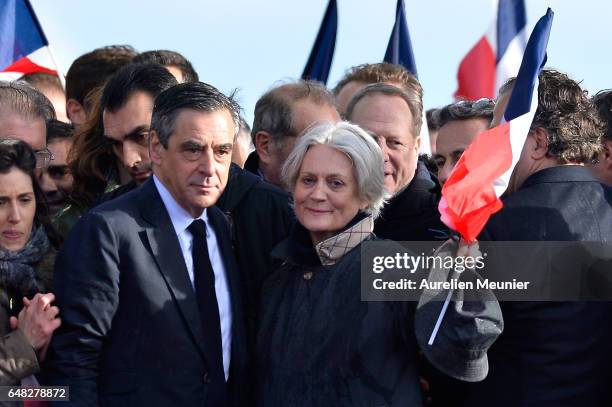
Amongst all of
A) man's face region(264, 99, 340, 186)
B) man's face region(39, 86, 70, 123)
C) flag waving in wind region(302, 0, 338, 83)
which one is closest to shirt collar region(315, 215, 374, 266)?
Answer: man's face region(264, 99, 340, 186)

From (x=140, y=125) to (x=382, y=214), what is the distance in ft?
4.37

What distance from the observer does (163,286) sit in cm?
473

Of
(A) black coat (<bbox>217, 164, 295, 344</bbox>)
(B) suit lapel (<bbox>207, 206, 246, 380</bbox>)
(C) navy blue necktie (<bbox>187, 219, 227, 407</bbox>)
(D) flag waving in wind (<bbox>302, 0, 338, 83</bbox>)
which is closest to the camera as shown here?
(C) navy blue necktie (<bbox>187, 219, 227, 407</bbox>)

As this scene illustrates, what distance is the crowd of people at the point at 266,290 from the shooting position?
4.58 metres

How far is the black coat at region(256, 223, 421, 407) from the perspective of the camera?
4.52m

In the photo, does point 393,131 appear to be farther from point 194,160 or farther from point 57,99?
point 57,99

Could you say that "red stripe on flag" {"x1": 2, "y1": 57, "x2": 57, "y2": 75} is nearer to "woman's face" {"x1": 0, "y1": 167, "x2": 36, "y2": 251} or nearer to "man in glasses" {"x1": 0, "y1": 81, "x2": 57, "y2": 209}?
"man in glasses" {"x1": 0, "y1": 81, "x2": 57, "y2": 209}

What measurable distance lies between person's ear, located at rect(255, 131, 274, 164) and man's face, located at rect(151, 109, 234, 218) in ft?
4.24

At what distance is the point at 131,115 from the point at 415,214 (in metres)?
1.55

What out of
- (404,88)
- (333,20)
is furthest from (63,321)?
(333,20)

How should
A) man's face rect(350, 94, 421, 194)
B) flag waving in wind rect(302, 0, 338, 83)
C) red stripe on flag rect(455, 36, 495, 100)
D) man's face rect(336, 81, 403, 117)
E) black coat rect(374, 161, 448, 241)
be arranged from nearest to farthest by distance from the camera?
black coat rect(374, 161, 448, 241) < man's face rect(350, 94, 421, 194) < man's face rect(336, 81, 403, 117) < flag waving in wind rect(302, 0, 338, 83) < red stripe on flag rect(455, 36, 495, 100)

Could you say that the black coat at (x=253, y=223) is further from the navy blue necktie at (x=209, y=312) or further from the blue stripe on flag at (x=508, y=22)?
the blue stripe on flag at (x=508, y=22)

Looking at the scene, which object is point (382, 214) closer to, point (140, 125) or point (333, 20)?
point (140, 125)

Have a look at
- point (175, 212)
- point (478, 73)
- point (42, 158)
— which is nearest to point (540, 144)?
point (175, 212)
